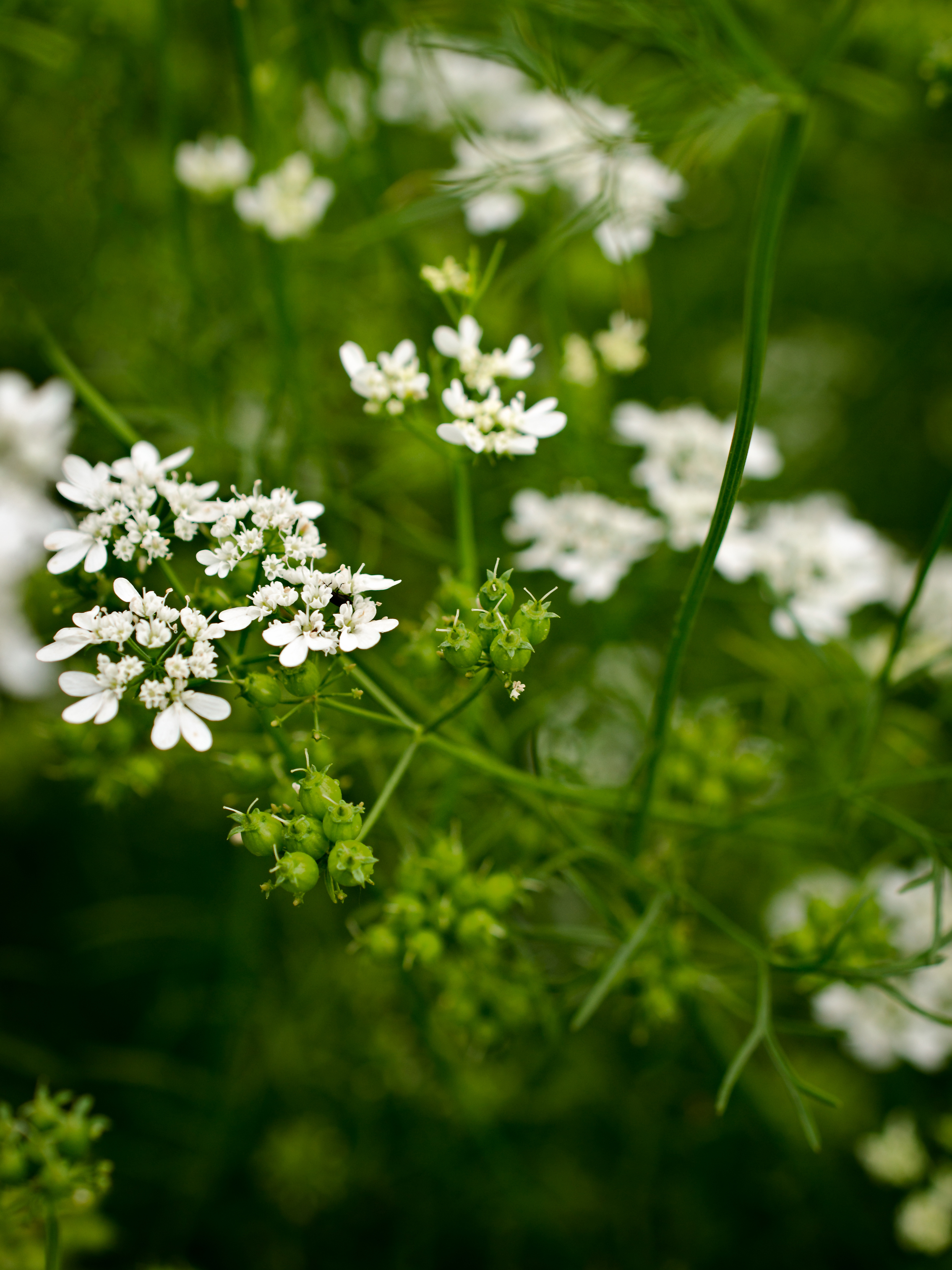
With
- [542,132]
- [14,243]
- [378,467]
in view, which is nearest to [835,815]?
[378,467]

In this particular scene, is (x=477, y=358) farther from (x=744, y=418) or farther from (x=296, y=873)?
(x=296, y=873)

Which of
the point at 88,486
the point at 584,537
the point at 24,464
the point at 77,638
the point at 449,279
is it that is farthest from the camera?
the point at 24,464

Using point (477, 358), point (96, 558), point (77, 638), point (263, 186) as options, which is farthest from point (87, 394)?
point (263, 186)

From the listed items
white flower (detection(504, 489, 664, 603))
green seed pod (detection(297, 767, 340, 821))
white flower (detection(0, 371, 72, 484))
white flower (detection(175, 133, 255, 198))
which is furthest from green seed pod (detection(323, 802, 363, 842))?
white flower (detection(175, 133, 255, 198))

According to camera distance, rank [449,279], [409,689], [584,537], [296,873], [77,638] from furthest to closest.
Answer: [584,537], [409,689], [449,279], [77,638], [296,873]

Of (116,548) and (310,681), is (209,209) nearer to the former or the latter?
(116,548)

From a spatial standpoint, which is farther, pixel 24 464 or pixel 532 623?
pixel 24 464
